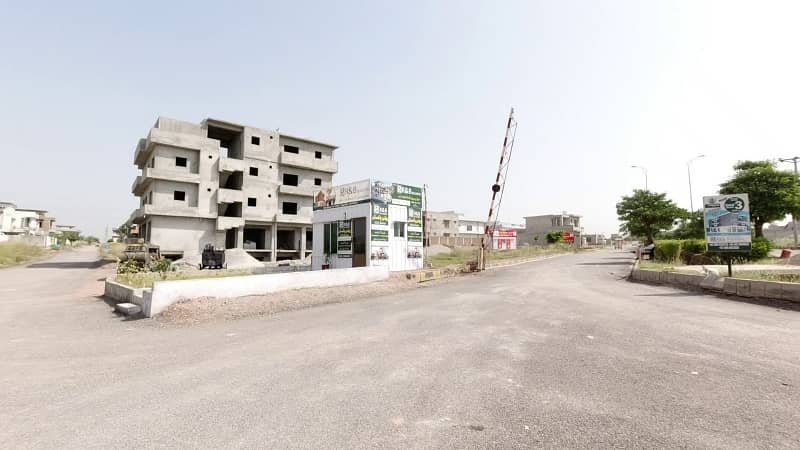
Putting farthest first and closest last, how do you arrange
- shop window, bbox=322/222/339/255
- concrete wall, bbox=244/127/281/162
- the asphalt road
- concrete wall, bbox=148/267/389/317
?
concrete wall, bbox=244/127/281/162 → shop window, bbox=322/222/339/255 → concrete wall, bbox=148/267/389/317 → the asphalt road

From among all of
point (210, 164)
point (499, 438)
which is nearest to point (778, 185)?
point (499, 438)

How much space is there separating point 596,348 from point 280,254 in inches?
1622

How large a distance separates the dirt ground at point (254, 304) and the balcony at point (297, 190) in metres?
30.0

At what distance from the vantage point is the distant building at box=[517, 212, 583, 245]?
92594 millimetres

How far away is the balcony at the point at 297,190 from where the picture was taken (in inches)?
1654

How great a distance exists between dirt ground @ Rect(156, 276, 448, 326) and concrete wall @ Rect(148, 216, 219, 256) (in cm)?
2780

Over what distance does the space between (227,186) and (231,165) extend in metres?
4.55

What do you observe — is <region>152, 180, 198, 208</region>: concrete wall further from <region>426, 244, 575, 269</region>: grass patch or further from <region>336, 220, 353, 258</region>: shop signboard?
<region>426, 244, 575, 269</region>: grass patch

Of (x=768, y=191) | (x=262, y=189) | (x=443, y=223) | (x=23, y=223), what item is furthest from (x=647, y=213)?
(x=23, y=223)

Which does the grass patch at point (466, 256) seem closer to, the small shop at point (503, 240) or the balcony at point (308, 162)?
the balcony at point (308, 162)

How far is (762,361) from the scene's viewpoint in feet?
17.4

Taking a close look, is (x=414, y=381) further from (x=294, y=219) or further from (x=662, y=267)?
(x=294, y=219)

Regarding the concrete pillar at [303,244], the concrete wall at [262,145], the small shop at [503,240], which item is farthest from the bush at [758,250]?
the small shop at [503,240]

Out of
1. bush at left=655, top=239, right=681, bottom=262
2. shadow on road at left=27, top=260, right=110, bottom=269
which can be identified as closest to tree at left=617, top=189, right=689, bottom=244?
bush at left=655, top=239, right=681, bottom=262
